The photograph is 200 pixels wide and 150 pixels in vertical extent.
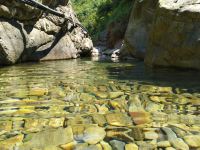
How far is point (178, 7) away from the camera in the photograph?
881 cm

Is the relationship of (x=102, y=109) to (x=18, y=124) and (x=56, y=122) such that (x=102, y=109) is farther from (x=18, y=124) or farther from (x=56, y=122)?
(x=18, y=124)

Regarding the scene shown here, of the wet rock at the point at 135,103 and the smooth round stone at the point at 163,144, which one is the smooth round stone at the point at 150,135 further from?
the wet rock at the point at 135,103

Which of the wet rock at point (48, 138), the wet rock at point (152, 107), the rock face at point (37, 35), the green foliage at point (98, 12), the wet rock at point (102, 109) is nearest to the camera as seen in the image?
the wet rock at point (48, 138)

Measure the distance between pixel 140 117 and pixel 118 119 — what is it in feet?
1.15

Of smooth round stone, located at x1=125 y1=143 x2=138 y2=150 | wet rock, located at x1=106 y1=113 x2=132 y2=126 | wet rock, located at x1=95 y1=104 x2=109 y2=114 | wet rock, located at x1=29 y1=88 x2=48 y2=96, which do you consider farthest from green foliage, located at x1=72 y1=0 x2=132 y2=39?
smooth round stone, located at x1=125 y1=143 x2=138 y2=150

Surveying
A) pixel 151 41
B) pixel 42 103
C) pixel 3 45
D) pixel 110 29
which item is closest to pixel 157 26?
pixel 151 41

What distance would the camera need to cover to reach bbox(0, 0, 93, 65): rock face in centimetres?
1500

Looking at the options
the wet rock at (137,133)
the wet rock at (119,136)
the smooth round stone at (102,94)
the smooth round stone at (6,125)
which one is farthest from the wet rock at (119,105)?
the smooth round stone at (6,125)

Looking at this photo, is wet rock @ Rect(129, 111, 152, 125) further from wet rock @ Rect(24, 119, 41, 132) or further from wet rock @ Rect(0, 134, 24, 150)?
wet rock @ Rect(0, 134, 24, 150)

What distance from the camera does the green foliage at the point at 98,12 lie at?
24828mm

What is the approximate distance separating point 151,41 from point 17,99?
18.3 feet

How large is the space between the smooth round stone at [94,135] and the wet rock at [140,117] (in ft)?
2.04

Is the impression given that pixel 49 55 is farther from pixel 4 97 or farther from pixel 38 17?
pixel 4 97

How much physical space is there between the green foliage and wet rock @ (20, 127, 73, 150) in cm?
1994
